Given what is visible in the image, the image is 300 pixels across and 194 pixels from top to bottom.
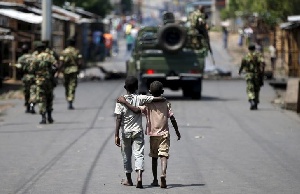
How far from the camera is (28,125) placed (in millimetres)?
20703

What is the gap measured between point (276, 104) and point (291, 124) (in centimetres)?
631

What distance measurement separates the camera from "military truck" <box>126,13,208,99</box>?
28.0 meters

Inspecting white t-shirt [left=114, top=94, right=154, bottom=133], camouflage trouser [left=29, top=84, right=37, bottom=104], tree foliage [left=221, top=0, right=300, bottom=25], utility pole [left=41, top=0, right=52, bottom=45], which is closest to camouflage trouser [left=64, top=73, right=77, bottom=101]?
camouflage trouser [left=29, top=84, right=37, bottom=104]

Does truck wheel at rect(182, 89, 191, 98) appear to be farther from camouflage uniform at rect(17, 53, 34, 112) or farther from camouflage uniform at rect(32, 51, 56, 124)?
camouflage uniform at rect(32, 51, 56, 124)

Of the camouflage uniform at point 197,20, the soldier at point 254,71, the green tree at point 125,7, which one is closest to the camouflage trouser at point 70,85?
the soldier at point 254,71

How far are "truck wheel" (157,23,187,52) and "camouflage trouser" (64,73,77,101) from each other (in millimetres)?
3833

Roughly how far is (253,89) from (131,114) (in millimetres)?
13206

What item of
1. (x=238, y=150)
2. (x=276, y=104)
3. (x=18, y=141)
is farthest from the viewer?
(x=276, y=104)

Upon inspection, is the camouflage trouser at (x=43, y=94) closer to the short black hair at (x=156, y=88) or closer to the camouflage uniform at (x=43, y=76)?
the camouflage uniform at (x=43, y=76)

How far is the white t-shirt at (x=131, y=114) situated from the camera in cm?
1179

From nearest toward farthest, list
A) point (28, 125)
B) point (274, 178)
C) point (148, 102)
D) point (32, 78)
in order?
point (148, 102)
point (274, 178)
point (28, 125)
point (32, 78)

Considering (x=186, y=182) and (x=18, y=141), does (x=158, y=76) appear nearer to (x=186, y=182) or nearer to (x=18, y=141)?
(x=18, y=141)

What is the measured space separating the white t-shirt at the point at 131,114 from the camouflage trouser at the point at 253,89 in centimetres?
1304

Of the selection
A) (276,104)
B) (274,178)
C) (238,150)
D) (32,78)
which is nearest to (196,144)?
(238,150)
